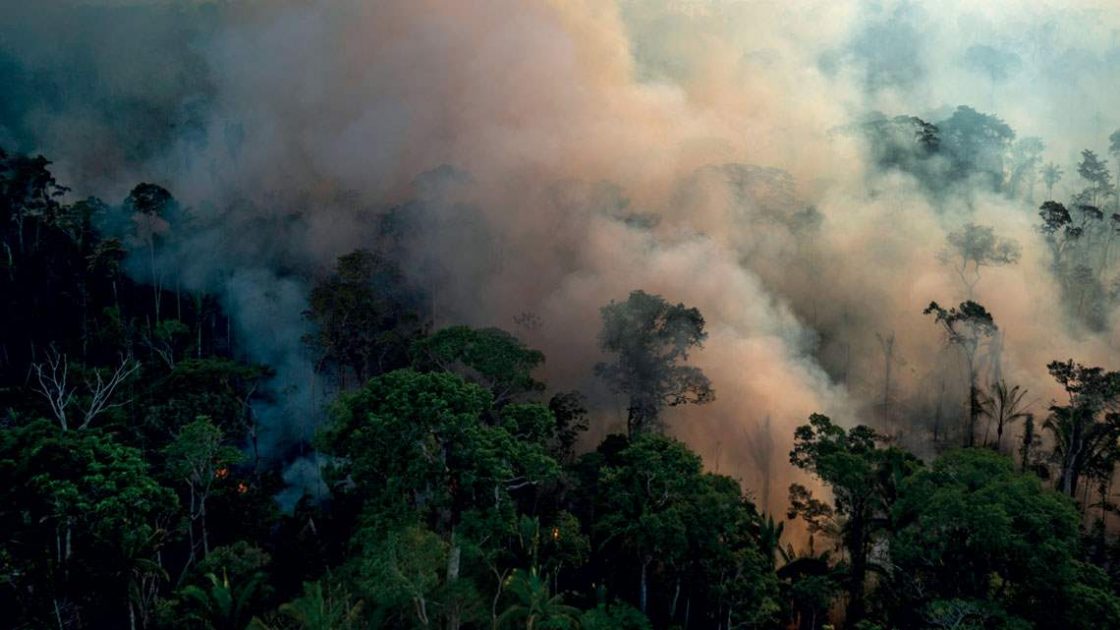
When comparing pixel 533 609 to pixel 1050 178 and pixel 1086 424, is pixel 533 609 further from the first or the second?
pixel 1050 178

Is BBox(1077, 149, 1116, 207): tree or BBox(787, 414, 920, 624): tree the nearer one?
BBox(787, 414, 920, 624): tree

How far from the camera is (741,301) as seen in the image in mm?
46844

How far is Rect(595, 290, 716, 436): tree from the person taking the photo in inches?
1369

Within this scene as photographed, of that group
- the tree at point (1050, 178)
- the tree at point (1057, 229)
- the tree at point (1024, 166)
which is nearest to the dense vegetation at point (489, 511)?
the tree at point (1057, 229)

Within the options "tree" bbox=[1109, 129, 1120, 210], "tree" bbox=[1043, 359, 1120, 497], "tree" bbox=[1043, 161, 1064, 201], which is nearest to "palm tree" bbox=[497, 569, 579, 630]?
"tree" bbox=[1043, 359, 1120, 497]

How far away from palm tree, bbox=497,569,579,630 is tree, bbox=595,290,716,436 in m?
12.7

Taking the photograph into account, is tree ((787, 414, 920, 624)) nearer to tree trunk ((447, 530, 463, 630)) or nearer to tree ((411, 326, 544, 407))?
tree ((411, 326, 544, 407))

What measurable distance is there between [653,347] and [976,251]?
81.6ft

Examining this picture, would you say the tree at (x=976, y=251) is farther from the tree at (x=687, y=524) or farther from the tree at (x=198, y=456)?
the tree at (x=198, y=456)

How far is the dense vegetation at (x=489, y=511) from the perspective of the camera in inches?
781

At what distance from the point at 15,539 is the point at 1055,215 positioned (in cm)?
5537

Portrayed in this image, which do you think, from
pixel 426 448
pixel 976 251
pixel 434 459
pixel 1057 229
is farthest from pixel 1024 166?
pixel 426 448

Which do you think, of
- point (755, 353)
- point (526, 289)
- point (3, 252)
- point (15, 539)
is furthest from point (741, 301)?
point (3, 252)

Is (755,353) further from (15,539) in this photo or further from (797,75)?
(797,75)
